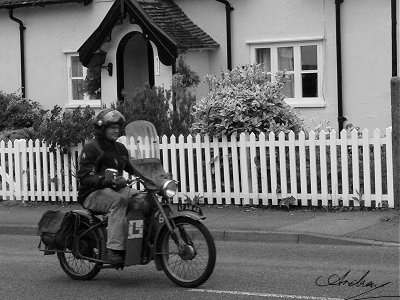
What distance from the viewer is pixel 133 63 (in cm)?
2152

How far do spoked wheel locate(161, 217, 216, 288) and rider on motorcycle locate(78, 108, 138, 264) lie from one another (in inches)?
18.2

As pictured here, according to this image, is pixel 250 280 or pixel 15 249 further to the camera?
pixel 15 249

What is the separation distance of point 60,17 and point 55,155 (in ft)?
23.6

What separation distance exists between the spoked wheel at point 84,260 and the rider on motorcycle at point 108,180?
0.88ft

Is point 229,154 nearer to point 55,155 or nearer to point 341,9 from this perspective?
point 55,155

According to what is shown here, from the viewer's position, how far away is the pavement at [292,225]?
1162 centimetres

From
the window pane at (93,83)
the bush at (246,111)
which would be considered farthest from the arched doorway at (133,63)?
the bush at (246,111)

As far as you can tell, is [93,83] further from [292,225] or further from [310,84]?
[292,225]

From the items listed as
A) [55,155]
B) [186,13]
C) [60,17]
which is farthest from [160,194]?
[60,17]

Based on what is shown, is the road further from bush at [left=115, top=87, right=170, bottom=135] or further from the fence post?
bush at [left=115, top=87, right=170, bottom=135]

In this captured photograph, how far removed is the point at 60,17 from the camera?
73.5 feet

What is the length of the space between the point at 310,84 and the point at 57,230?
10.9m

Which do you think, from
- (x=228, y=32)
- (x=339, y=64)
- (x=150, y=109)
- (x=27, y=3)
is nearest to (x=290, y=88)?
(x=339, y=64)
